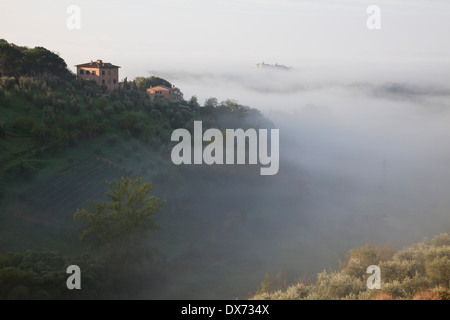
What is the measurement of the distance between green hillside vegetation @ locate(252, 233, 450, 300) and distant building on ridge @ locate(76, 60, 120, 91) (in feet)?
173

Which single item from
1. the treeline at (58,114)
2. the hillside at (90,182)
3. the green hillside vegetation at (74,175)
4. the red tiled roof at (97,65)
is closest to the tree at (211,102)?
the treeline at (58,114)

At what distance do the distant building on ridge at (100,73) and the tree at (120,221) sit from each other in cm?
4235

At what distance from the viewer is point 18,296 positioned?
70.6 feet

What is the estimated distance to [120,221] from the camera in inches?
1221

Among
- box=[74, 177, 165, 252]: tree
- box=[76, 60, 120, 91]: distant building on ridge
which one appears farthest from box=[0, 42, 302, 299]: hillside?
box=[76, 60, 120, 91]: distant building on ridge

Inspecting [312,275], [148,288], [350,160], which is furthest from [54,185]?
[350,160]

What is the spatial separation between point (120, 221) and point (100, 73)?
45.5 meters

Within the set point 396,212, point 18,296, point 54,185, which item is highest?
point 54,185

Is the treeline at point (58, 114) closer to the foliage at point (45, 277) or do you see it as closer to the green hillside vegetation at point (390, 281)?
the foliage at point (45, 277)

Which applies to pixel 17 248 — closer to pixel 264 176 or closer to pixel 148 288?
pixel 148 288

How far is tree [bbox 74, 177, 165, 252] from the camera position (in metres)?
30.4

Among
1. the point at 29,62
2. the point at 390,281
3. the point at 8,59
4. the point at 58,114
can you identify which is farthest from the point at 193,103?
the point at 390,281

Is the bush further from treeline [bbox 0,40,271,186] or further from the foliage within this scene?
the foliage

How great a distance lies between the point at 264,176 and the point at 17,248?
35.4 m
